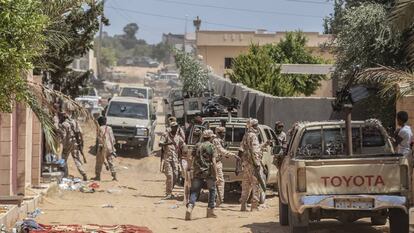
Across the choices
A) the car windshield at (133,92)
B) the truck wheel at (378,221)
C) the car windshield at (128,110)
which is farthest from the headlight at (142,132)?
the truck wheel at (378,221)

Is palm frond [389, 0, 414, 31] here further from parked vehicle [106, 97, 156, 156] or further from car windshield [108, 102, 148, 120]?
car windshield [108, 102, 148, 120]

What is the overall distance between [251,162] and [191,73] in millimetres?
20660

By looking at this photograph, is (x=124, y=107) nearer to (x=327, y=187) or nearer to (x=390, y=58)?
(x=390, y=58)

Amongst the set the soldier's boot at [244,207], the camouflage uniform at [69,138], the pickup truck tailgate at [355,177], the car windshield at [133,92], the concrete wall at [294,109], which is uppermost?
the car windshield at [133,92]

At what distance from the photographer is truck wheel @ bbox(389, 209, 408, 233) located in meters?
11.7

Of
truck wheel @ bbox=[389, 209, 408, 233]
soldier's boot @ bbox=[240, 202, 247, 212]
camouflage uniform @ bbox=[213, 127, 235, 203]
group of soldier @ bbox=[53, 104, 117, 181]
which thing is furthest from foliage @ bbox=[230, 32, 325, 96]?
truck wheel @ bbox=[389, 209, 408, 233]

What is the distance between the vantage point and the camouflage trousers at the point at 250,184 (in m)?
16.4

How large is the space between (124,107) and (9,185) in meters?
16.8

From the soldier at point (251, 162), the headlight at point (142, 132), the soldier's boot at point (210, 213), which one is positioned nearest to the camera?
the soldier's boot at point (210, 213)

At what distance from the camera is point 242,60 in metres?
37.9

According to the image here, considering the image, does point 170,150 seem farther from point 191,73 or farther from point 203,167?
point 191,73

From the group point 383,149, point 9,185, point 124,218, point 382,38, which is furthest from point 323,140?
point 382,38

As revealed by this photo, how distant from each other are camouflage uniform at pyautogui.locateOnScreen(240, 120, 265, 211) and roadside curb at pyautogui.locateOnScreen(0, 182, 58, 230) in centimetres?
420

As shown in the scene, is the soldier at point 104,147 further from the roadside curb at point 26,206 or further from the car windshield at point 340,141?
the car windshield at point 340,141
